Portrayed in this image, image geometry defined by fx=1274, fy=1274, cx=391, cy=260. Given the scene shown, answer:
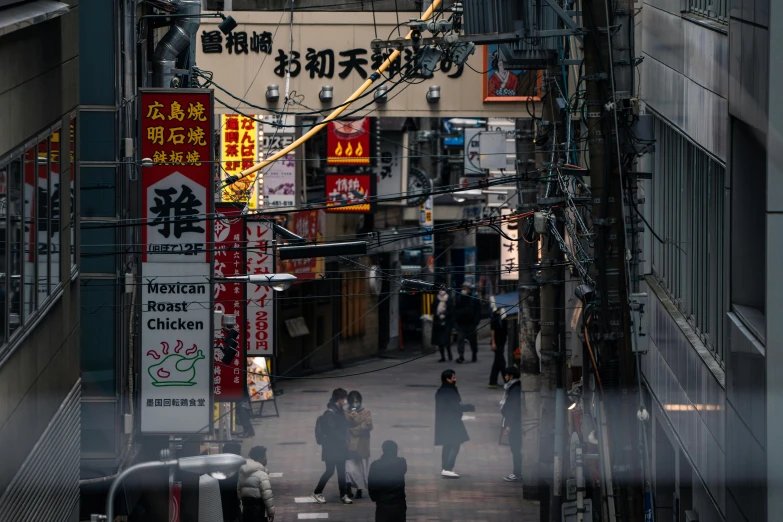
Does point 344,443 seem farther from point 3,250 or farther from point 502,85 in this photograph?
point 3,250

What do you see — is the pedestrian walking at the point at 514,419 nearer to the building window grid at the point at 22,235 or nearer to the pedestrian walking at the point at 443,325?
the building window grid at the point at 22,235

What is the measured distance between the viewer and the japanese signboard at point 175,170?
15.2 m

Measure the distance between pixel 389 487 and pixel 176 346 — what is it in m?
3.59

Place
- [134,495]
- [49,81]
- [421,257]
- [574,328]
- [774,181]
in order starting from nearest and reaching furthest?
[774,181] → [49,81] → [134,495] → [574,328] → [421,257]

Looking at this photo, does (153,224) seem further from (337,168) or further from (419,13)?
(337,168)

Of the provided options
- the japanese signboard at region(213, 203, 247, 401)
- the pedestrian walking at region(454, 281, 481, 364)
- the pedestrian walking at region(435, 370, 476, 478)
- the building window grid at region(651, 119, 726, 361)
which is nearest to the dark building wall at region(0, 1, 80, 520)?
the japanese signboard at region(213, 203, 247, 401)

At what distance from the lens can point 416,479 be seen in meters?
21.2

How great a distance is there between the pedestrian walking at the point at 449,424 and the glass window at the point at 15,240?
11.2 m

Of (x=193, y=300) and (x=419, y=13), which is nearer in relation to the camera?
(x=193, y=300)

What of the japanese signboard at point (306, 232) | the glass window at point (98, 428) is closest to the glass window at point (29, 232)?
the glass window at point (98, 428)

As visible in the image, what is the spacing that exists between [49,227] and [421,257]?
31634mm

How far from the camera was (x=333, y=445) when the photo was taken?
64.7 feet

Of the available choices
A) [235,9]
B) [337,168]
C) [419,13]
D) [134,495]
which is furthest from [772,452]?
[337,168]


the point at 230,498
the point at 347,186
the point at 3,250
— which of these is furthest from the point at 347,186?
the point at 3,250
